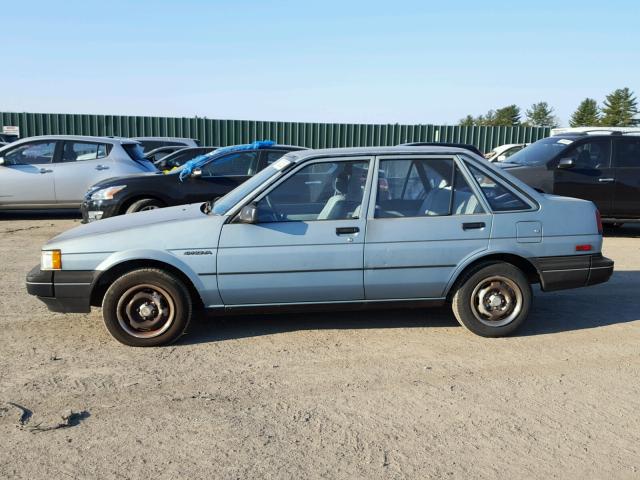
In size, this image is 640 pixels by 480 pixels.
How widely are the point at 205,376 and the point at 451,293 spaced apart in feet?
7.09

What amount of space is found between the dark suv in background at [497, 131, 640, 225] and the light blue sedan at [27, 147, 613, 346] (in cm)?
550

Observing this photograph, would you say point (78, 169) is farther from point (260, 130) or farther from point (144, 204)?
point (260, 130)

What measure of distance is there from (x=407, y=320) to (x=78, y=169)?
8.49 m

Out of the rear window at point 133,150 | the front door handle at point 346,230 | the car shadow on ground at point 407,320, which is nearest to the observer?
the front door handle at point 346,230

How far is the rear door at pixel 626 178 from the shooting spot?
10.5 m

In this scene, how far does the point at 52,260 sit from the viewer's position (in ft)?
16.0

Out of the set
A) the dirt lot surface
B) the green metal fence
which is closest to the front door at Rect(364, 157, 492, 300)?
the dirt lot surface

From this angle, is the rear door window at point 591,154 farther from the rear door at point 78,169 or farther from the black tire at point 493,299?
the rear door at point 78,169

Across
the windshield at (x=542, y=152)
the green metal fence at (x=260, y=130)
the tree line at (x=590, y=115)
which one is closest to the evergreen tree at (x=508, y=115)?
the tree line at (x=590, y=115)

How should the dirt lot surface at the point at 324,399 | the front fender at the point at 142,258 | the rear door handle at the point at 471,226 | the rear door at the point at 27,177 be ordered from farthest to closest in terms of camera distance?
the rear door at the point at 27,177
the rear door handle at the point at 471,226
the front fender at the point at 142,258
the dirt lot surface at the point at 324,399

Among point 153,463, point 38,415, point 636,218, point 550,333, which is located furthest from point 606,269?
point 636,218

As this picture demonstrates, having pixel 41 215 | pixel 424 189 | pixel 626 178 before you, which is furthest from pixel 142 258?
pixel 41 215

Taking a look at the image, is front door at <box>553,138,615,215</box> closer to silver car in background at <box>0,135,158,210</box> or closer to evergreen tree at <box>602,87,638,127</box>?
silver car in background at <box>0,135,158,210</box>

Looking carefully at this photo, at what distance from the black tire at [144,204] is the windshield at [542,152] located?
20.5 ft
